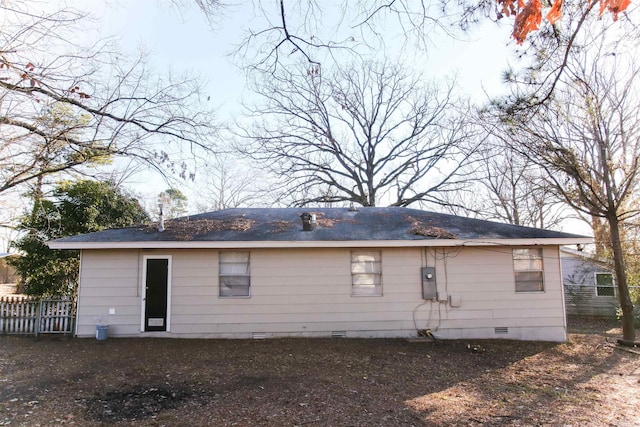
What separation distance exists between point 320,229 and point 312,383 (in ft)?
15.5

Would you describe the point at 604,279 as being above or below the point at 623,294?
above

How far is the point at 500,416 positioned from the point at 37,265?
11667 millimetres

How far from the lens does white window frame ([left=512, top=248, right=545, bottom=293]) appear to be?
10102mm

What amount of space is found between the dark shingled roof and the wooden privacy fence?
1.70 metres

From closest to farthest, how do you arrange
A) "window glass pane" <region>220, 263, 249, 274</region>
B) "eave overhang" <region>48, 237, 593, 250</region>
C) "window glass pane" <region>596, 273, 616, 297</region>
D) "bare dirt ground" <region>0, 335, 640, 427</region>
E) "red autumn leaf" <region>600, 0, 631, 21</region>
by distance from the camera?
"red autumn leaf" <region>600, 0, 631, 21</region>, "bare dirt ground" <region>0, 335, 640, 427</region>, "eave overhang" <region>48, 237, 593, 250</region>, "window glass pane" <region>220, 263, 249, 274</region>, "window glass pane" <region>596, 273, 616, 297</region>

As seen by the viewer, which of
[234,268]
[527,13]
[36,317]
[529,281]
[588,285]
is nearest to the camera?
[527,13]

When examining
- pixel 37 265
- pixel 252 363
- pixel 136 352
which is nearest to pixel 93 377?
pixel 136 352

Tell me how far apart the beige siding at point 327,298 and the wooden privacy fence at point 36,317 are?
0.64 m

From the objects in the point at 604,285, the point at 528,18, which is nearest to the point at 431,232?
the point at 528,18

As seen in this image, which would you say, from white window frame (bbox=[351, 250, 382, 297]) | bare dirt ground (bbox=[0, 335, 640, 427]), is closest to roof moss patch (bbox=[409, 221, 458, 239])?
white window frame (bbox=[351, 250, 382, 297])

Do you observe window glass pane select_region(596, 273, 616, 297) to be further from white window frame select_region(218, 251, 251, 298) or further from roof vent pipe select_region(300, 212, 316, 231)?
white window frame select_region(218, 251, 251, 298)

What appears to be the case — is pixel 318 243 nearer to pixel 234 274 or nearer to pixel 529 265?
pixel 234 274

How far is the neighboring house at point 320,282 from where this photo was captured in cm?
945

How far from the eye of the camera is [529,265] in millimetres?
10172
